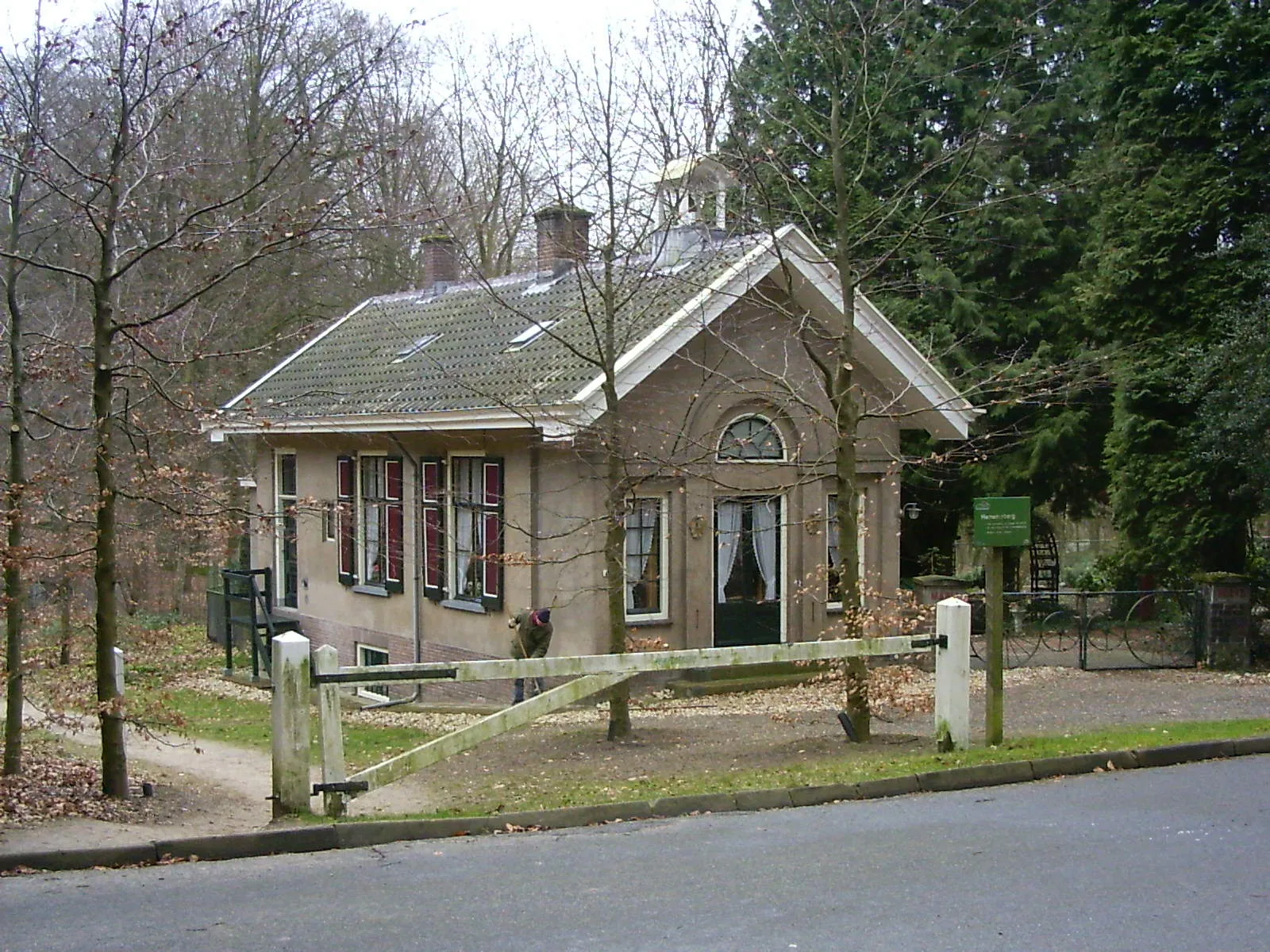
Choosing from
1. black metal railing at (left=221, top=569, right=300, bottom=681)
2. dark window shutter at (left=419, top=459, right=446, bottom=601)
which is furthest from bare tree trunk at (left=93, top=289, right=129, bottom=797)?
black metal railing at (left=221, top=569, right=300, bottom=681)

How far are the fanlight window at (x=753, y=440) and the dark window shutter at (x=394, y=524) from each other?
535 centimetres

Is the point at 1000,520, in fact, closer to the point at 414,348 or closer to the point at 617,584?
the point at 617,584

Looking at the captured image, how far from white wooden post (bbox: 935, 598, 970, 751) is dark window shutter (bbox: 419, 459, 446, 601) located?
9816 millimetres

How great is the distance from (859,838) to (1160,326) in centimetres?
1669

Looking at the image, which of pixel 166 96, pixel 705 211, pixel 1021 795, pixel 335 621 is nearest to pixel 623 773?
pixel 1021 795

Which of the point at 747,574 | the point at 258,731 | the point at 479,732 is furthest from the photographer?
the point at 747,574

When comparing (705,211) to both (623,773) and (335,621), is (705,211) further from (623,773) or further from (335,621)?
(335,621)

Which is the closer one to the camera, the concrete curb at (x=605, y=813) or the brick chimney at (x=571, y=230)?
the concrete curb at (x=605, y=813)

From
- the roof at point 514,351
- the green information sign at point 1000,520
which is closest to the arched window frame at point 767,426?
the roof at point 514,351

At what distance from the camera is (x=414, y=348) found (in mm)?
22812

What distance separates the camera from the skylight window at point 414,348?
22.6 m

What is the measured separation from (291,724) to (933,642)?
17.6 ft

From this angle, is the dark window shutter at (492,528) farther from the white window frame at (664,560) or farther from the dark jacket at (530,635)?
the white window frame at (664,560)

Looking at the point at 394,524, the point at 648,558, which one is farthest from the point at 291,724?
the point at 394,524
